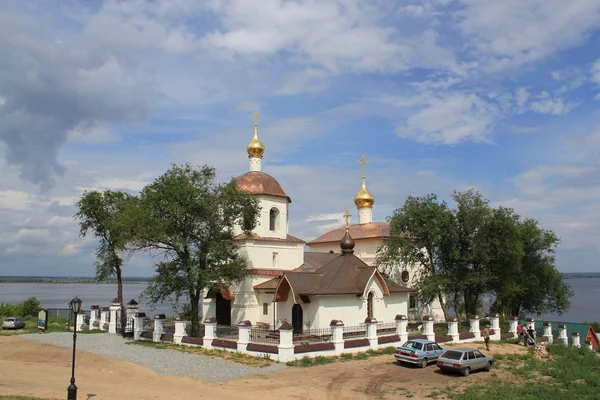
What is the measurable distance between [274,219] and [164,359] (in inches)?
516

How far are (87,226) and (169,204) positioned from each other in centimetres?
1365

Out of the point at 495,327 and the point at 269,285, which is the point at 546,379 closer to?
the point at 495,327

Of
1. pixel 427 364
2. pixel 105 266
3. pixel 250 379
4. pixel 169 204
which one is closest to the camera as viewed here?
pixel 250 379

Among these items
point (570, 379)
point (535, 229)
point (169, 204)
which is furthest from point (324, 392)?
point (535, 229)

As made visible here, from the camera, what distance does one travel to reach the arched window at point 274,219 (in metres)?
32.0

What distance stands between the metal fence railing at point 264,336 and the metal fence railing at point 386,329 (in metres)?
6.49

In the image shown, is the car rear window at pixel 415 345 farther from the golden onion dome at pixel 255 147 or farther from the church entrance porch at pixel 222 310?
the golden onion dome at pixel 255 147

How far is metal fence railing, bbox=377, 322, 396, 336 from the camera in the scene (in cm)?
2803

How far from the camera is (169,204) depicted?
24938 mm

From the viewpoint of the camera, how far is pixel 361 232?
39.6 m

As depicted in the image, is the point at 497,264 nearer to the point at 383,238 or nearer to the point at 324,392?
the point at 383,238

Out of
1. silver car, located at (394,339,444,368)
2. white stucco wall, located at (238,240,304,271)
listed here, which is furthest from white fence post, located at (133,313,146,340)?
silver car, located at (394,339,444,368)

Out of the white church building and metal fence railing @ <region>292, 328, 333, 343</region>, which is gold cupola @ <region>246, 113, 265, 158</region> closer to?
the white church building

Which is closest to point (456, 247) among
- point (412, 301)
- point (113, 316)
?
point (412, 301)
